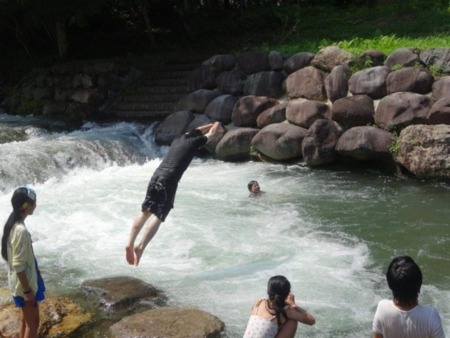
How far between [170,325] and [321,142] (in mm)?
6646

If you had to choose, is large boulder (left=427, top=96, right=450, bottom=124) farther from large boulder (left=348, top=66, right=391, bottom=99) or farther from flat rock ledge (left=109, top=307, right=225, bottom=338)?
flat rock ledge (left=109, top=307, right=225, bottom=338)

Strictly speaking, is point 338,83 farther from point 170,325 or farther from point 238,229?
point 170,325

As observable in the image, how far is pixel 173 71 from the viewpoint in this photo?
→ 16094mm

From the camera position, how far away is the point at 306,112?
12328mm

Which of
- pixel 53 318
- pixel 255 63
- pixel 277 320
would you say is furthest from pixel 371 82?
pixel 277 320

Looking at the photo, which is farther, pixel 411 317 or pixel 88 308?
pixel 88 308

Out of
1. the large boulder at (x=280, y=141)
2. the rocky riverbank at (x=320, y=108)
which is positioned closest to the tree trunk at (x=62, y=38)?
the rocky riverbank at (x=320, y=108)

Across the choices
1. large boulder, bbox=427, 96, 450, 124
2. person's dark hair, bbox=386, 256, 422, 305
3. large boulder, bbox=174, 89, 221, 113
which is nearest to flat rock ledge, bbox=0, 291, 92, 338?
person's dark hair, bbox=386, 256, 422, 305

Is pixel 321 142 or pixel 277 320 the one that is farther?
pixel 321 142

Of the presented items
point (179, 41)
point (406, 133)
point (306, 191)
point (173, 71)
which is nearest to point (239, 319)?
point (306, 191)

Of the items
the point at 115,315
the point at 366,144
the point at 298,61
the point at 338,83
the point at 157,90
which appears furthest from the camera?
the point at 157,90

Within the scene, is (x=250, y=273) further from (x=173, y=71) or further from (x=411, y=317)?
(x=173, y=71)

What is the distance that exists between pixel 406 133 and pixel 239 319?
6021 mm

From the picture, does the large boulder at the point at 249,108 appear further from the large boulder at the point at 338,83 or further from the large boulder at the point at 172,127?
the large boulder at the point at 338,83
